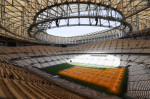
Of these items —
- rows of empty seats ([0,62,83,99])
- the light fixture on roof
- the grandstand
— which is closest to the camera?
rows of empty seats ([0,62,83,99])

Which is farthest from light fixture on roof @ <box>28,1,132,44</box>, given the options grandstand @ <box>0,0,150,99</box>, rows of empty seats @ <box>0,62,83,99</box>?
rows of empty seats @ <box>0,62,83,99</box>

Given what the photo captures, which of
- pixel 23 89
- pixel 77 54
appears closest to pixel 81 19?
pixel 23 89

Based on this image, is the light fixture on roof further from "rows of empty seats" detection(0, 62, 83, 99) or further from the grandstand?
"rows of empty seats" detection(0, 62, 83, 99)

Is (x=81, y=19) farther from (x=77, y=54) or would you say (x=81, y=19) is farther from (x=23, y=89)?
(x=77, y=54)

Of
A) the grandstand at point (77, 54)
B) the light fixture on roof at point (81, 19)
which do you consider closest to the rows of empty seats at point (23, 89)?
the grandstand at point (77, 54)

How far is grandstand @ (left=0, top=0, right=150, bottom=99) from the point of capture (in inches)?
328

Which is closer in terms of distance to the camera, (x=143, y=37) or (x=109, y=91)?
(x=109, y=91)

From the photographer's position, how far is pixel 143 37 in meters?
29.3

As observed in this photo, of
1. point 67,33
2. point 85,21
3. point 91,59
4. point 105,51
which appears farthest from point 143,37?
point 67,33

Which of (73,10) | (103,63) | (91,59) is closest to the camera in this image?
(73,10)

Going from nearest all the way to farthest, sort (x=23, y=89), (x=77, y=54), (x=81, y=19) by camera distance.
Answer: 1. (x=23, y=89)
2. (x=81, y=19)
3. (x=77, y=54)

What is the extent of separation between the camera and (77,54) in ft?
128

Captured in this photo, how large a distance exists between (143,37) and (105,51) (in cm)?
Result: 1325

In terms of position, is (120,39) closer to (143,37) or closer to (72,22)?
(143,37)
